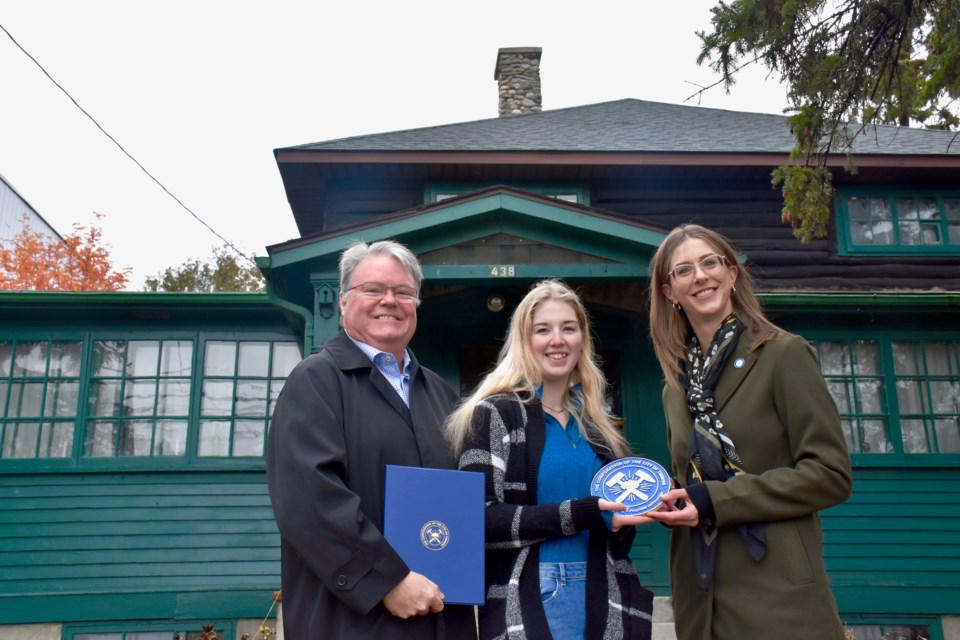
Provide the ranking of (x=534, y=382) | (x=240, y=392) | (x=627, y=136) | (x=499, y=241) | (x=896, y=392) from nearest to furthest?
(x=534, y=382), (x=499, y=241), (x=240, y=392), (x=896, y=392), (x=627, y=136)

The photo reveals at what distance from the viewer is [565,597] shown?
7.55 feet

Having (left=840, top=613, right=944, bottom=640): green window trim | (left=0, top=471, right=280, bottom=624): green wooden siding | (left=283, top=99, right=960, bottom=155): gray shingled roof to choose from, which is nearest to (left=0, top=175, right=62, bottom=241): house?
(left=283, top=99, right=960, bottom=155): gray shingled roof

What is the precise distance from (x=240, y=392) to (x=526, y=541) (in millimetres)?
6322

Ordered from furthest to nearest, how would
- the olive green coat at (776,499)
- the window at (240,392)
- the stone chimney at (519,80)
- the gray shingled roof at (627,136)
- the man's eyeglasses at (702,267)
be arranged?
the stone chimney at (519,80), the gray shingled roof at (627,136), the window at (240,392), the man's eyeglasses at (702,267), the olive green coat at (776,499)

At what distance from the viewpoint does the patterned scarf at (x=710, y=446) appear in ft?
7.45

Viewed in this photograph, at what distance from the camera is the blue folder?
225 cm

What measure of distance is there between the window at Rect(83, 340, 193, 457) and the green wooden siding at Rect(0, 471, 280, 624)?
0.34 m

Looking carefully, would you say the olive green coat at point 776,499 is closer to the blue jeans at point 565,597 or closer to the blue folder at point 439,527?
the blue jeans at point 565,597

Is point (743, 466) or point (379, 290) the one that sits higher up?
point (379, 290)

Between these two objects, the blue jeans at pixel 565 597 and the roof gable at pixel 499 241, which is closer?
the blue jeans at pixel 565 597

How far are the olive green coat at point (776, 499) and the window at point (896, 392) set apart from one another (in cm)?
638

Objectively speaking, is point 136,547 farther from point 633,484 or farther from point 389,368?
point 633,484

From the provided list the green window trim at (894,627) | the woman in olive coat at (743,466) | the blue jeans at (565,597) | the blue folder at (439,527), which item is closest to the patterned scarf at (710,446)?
the woman in olive coat at (743,466)

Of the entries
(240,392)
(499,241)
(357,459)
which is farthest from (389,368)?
(240,392)
